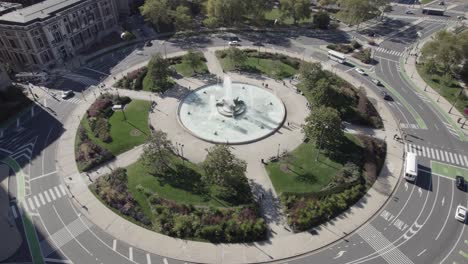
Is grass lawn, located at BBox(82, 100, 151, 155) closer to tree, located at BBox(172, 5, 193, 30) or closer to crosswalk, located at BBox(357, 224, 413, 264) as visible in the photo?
tree, located at BBox(172, 5, 193, 30)

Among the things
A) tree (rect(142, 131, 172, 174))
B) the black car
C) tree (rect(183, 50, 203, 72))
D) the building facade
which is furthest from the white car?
the building facade

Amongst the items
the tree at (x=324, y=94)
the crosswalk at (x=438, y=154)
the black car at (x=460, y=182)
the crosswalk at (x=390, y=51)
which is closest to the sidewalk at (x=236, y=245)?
the crosswalk at (x=438, y=154)

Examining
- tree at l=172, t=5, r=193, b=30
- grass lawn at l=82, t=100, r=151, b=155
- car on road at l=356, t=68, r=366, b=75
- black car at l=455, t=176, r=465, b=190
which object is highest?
tree at l=172, t=5, r=193, b=30

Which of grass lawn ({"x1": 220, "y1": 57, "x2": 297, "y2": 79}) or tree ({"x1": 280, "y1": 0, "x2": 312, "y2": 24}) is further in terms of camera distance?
tree ({"x1": 280, "y1": 0, "x2": 312, "y2": 24})

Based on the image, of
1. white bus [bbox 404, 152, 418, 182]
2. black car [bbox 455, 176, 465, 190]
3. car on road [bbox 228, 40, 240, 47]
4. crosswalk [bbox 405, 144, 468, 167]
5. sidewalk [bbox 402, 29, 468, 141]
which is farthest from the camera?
car on road [bbox 228, 40, 240, 47]

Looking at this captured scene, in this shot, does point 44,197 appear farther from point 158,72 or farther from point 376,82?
point 376,82

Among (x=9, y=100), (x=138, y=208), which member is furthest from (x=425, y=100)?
(x=9, y=100)

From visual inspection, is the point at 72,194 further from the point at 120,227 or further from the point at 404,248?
the point at 404,248
